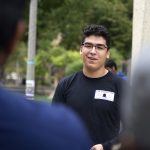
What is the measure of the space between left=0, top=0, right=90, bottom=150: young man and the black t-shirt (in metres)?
2.32

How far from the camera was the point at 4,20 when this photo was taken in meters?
1.40

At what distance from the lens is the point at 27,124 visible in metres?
1.50

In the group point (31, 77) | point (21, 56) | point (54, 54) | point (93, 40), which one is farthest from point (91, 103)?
point (21, 56)

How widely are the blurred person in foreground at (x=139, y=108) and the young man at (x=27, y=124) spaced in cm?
20

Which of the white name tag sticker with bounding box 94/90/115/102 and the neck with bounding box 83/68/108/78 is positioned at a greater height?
the neck with bounding box 83/68/108/78

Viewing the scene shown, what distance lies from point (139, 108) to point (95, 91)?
273 cm

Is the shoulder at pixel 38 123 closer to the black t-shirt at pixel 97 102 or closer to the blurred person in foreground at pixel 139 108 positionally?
the blurred person in foreground at pixel 139 108

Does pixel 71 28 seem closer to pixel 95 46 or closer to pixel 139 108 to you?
pixel 95 46

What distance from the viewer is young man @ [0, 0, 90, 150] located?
4.81ft

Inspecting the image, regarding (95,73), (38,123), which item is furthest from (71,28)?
(38,123)

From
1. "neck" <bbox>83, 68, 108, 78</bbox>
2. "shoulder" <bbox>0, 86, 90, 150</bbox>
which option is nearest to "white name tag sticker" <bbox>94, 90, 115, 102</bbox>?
"neck" <bbox>83, 68, 108, 78</bbox>

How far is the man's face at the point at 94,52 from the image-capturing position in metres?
4.29

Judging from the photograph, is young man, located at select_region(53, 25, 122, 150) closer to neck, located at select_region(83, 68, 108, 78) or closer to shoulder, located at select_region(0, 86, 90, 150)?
neck, located at select_region(83, 68, 108, 78)

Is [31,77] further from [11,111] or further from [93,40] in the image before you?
[11,111]
